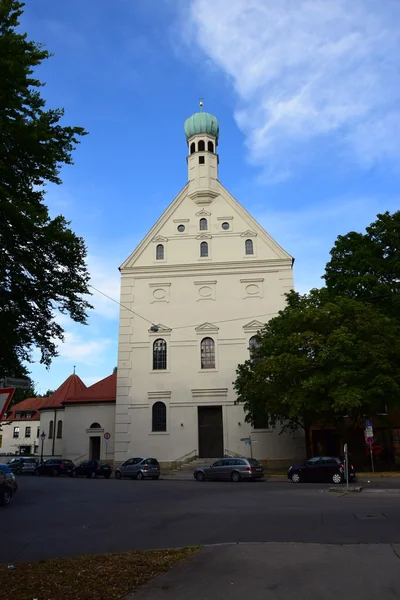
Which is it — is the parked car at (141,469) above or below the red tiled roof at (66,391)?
below

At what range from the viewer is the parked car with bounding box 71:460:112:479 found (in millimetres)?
35125

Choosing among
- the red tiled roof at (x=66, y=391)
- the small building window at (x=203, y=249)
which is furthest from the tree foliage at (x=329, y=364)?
the red tiled roof at (x=66, y=391)

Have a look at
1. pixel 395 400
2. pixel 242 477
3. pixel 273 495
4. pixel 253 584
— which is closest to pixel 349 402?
pixel 395 400

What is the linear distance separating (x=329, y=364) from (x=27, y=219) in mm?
19882

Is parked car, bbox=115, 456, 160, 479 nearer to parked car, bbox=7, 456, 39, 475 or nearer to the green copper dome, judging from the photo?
parked car, bbox=7, 456, 39, 475

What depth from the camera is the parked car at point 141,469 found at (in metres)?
31.9

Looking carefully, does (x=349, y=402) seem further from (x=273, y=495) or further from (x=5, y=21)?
(x=5, y=21)

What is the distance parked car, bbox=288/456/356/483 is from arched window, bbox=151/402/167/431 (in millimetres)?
13640

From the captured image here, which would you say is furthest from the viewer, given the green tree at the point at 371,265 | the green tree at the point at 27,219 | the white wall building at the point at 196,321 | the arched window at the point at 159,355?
the arched window at the point at 159,355

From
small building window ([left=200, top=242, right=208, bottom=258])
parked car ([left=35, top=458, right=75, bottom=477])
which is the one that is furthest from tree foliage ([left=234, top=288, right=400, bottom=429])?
parked car ([left=35, top=458, right=75, bottom=477])

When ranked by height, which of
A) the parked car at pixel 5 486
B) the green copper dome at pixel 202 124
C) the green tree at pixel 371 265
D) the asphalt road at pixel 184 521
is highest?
the green copper dome at pixel 202 124

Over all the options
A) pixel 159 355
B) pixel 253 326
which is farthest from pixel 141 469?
pixel 253 326

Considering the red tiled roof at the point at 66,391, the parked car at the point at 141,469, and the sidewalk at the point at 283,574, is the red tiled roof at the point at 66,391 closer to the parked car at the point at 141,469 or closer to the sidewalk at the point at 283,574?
the parked car at the point at 141,469

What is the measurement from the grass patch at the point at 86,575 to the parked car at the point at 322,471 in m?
18.8
